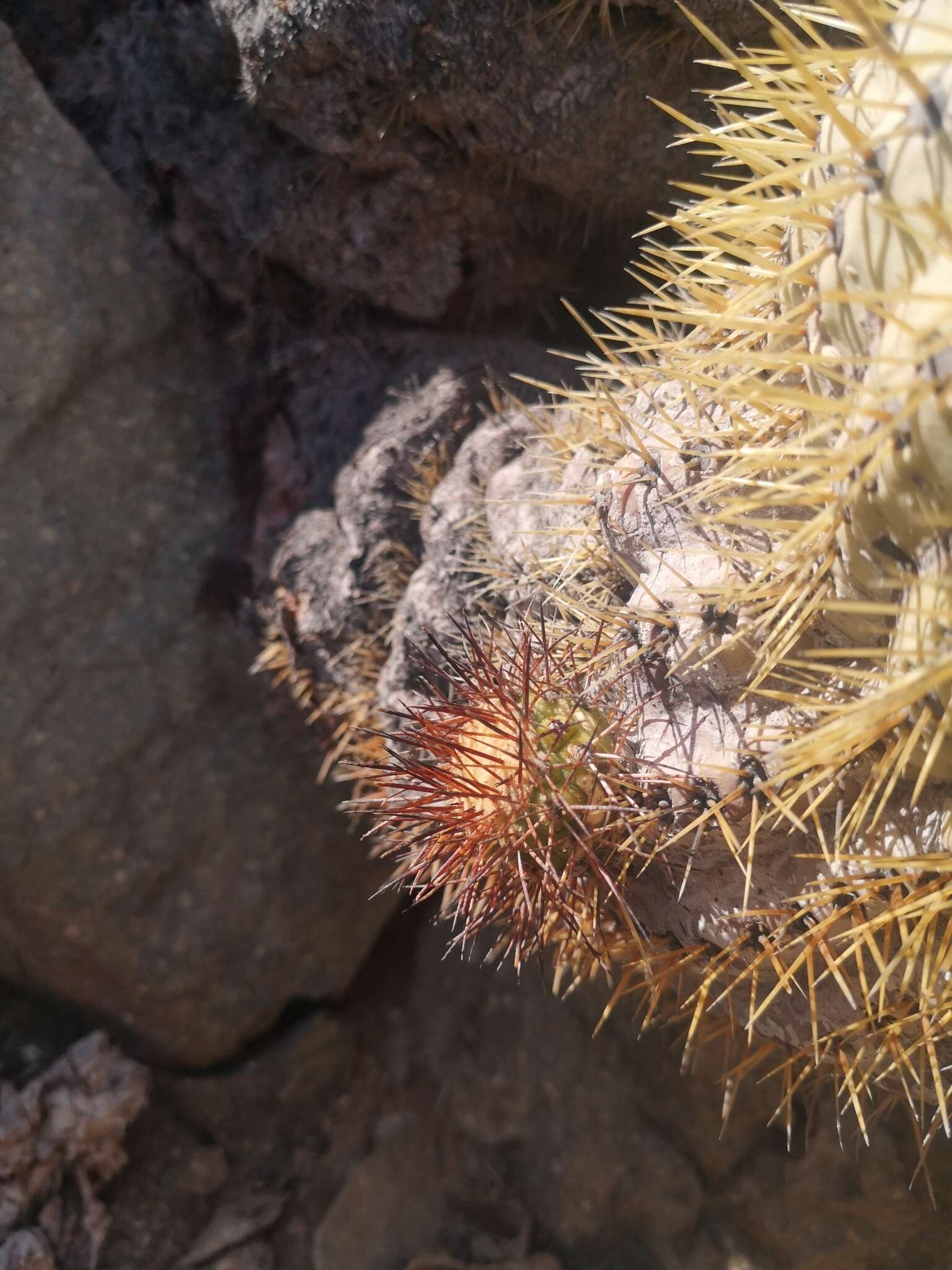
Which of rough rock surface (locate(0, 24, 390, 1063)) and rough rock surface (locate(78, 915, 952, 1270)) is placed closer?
rough rock surface (locate(78, 915, 952, 1270))

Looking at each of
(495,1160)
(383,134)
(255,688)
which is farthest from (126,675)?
(495,1160)

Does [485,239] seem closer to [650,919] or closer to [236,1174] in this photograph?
[650,919]

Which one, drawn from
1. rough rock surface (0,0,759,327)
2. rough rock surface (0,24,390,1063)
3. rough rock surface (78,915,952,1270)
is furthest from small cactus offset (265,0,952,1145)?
rough rock surface (0,24,390,1063)

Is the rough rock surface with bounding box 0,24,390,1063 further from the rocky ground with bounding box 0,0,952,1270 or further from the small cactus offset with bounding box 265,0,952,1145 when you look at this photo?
the small cactus offset with bounding box 265,0,952,1145

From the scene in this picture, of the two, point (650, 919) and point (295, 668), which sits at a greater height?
point (295, 668)

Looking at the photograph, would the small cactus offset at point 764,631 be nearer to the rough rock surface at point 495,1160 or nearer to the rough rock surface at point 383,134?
the rough rock surface at point 383,134

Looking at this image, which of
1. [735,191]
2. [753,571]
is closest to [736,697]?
[753,571]

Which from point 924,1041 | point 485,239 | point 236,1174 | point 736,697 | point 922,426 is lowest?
point 236,1174

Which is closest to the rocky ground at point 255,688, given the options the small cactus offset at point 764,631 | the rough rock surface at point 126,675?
the rough rock surface at point 126,675
